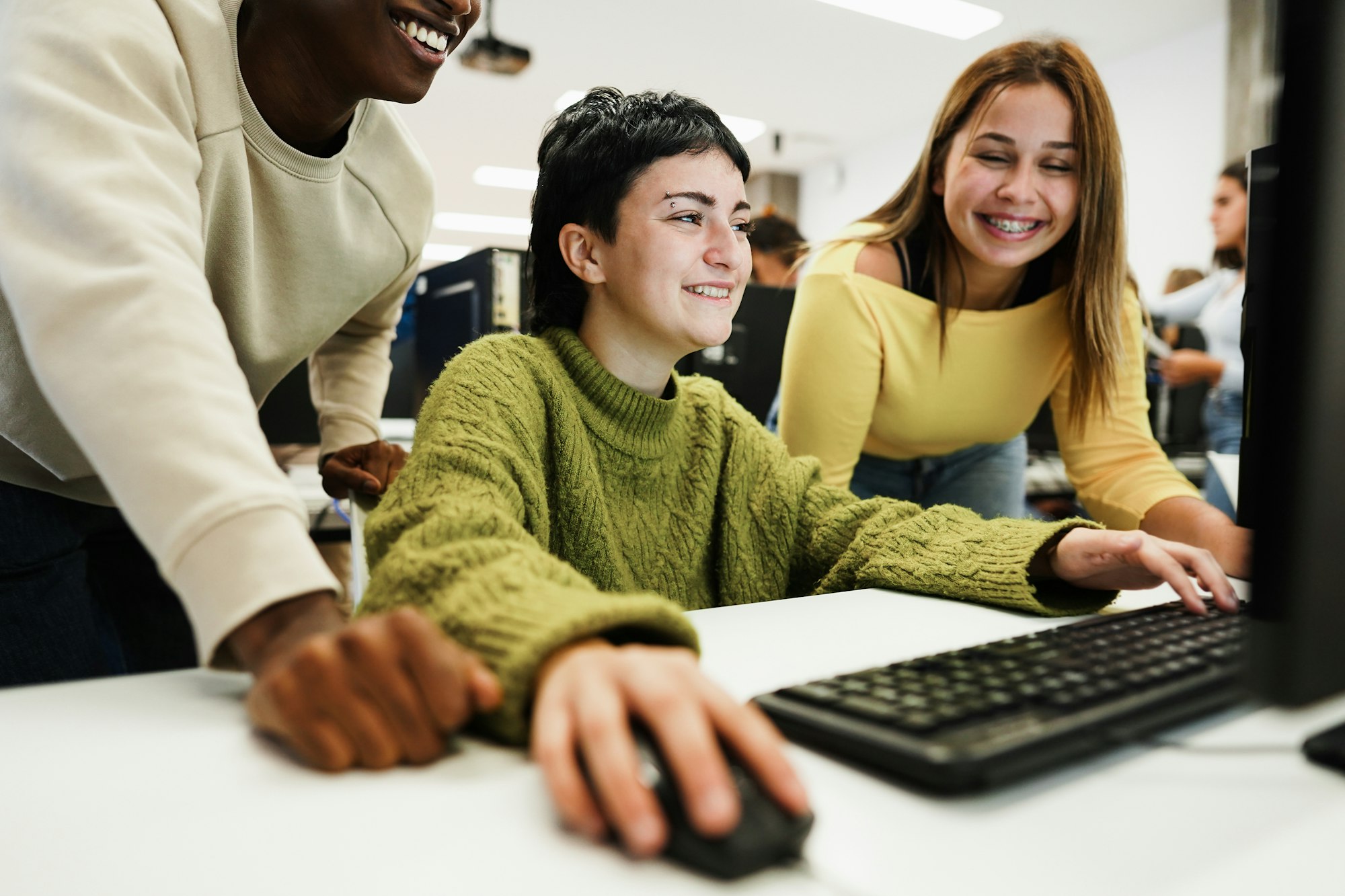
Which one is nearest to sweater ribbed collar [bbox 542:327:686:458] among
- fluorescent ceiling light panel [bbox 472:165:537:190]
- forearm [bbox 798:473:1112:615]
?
forearm [bbox 798:473:1112:615]

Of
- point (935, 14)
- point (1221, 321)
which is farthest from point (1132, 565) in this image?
point (935, 14)

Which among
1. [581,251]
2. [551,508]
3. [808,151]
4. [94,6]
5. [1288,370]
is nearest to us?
[1288,370]

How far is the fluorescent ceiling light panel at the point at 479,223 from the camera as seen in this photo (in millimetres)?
9148

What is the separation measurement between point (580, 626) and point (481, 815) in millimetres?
95

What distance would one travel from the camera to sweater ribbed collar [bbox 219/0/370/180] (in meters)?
0.86

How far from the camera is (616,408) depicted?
99 centimetres

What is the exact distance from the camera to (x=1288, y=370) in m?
0.35

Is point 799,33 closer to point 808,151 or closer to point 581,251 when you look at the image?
point 808,151

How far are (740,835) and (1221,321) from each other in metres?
2.70

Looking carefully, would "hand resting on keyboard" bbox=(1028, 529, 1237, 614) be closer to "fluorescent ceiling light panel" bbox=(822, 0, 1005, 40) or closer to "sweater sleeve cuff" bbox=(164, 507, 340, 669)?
"sweater sleeve cuff" bbox=(164, 507, 340, 669)

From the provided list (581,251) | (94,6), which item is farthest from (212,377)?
(581,251)

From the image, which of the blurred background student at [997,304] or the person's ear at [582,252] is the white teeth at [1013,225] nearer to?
the blurred background student at [997,304]

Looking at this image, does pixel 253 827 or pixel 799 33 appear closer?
pixel 253 827

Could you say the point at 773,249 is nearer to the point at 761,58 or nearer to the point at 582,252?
the point at 582,252
